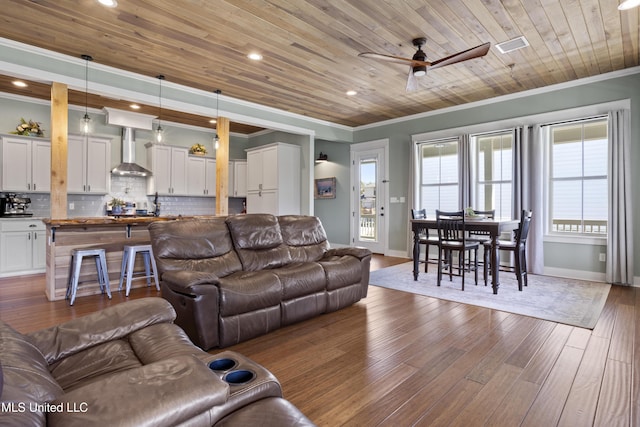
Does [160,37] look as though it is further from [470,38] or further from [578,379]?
[578,379]

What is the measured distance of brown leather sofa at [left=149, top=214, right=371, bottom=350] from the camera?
2584 millimetres

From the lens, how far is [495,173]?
579cm

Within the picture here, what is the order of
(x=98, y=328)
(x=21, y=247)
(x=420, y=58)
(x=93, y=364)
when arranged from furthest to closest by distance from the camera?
(x=21, y=247)
(x=420, y=58)
(x=98, y=328)
(x=93, y=364)

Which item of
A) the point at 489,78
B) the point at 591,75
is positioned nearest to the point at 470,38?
the point at 489,78

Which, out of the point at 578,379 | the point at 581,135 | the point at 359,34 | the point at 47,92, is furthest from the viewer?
the point at 47,92

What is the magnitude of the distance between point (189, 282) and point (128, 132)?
5228mm

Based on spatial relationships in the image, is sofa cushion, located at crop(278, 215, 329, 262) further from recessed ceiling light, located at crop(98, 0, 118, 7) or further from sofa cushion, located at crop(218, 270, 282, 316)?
recessed ceiling light, located at crop(98, 0, 118, 7)

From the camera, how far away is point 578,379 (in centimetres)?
216

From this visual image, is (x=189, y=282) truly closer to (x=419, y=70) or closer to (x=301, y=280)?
(x=301, y=280)

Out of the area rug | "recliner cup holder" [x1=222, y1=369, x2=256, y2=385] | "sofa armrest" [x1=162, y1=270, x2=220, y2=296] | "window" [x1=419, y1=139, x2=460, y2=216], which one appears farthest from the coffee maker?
"window" [x1=419, y1=139, x2=460, y2=216]

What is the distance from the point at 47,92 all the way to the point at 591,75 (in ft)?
26.7

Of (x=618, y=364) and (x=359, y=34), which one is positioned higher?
(x=359, y=34)

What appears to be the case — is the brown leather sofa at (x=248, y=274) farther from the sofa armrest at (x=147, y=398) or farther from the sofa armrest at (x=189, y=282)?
the sofa armrest at (x=147, y=398)

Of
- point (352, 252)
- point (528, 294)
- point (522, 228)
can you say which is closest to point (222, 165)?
point (352, 252)
